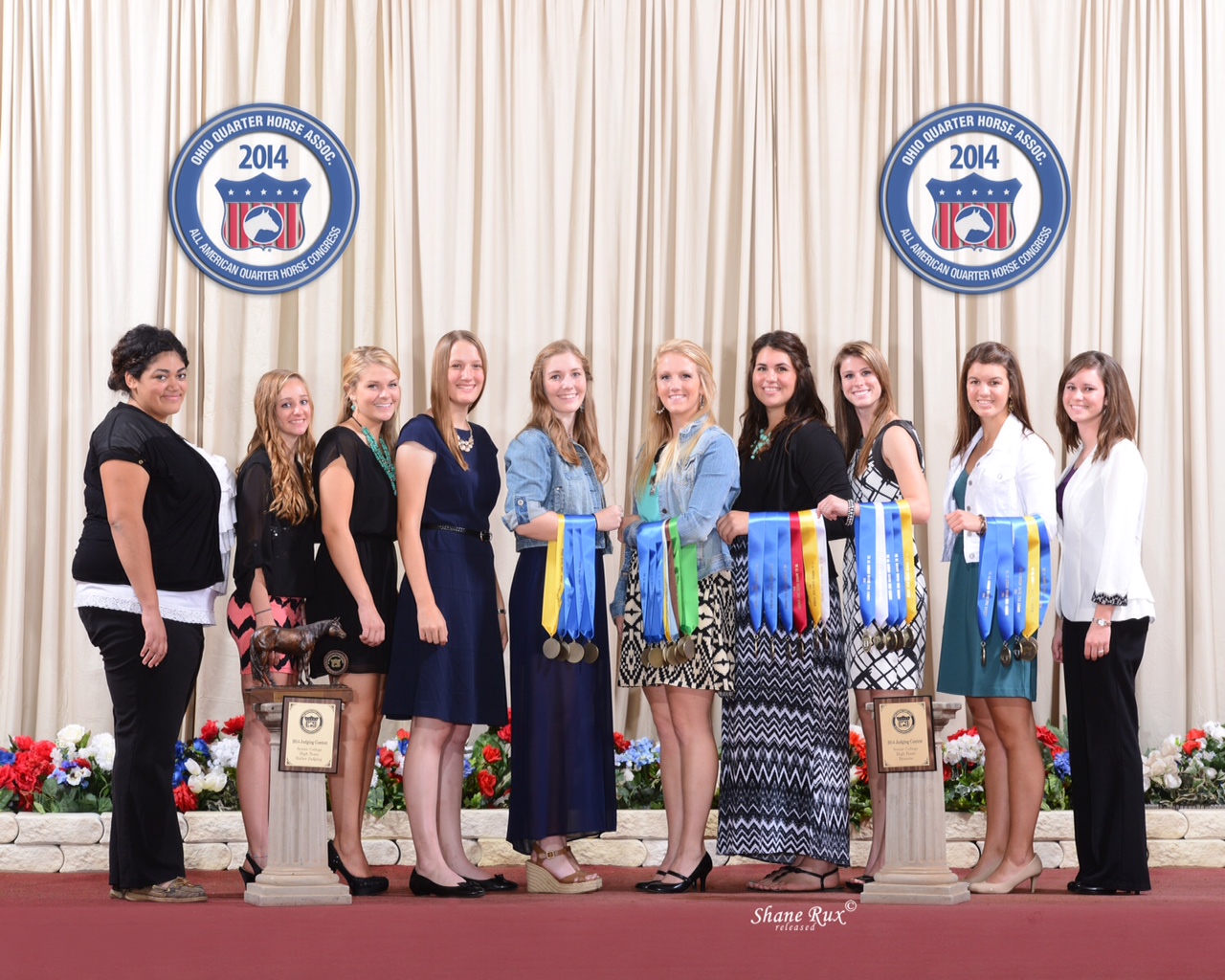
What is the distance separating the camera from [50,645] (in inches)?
216

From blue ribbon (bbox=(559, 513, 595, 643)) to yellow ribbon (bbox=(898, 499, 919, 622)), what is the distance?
88 centimetres

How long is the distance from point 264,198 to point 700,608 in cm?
295

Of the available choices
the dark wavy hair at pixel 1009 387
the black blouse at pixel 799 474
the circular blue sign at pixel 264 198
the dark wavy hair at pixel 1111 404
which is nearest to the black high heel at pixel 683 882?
the black blouse at pixel 799 474

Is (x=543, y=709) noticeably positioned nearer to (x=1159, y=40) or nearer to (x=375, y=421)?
(x=375, y=421)

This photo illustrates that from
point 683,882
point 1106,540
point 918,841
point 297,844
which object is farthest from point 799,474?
point 297,844

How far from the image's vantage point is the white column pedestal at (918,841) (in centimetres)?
351

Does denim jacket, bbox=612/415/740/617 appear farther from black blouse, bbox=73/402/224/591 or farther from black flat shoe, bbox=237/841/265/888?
black flat shoe, bbox=237/841/265/888

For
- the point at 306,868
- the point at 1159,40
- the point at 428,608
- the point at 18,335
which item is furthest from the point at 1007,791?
the point at 18,335

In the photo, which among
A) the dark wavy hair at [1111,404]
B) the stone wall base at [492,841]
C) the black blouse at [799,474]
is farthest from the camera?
the stone wall base at [492,841]

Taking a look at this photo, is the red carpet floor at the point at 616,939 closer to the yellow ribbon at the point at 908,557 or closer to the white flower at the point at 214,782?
the yellow ribbon at the point at 908,557

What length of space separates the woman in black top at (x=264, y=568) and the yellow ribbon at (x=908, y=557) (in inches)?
69.4

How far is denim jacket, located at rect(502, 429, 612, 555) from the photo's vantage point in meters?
3.86

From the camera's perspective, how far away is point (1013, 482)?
157 inches

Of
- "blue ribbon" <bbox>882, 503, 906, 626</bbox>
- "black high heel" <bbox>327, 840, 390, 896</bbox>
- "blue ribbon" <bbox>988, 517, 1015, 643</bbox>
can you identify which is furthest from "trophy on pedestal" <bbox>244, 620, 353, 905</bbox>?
"blue ribbon" <bbox>988, 517, 1015, 643</bbox>
